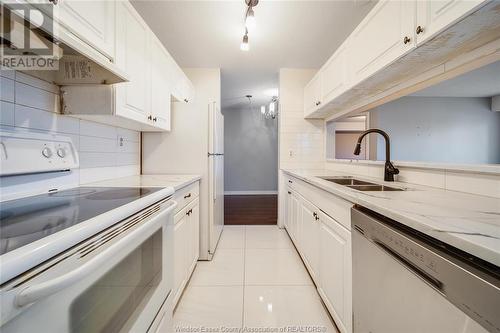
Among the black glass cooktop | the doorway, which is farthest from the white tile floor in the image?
the doorway

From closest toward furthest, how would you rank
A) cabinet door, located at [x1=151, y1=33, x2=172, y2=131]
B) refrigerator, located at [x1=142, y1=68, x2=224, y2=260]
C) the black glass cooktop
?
the black glass cooktop
cabinet door, located at [x1=151, y1=33, x2=172, y2=131]
refrigerator, located at [x1=142, y1=68, x2=224, y2=260]

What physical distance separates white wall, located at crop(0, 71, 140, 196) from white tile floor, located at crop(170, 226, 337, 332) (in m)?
1.11

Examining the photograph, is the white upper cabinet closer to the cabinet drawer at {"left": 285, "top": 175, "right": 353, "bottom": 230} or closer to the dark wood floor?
the cabinet drawer at {"left": 285, "top": 175, "right": 353, "bottom": 230}

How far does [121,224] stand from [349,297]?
1102mm

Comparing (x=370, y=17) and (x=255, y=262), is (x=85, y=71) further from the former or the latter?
(x=255, y=262)

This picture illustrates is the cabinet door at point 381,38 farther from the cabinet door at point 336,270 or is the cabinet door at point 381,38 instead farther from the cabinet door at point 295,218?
the cabinet door at point 295,218

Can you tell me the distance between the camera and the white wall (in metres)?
0.94

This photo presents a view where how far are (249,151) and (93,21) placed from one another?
16.6ft

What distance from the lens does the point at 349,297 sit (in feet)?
3.51

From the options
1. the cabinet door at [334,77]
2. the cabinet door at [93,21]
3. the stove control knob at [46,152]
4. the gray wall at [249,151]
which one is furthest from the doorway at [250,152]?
the stove control knob at [46,152]

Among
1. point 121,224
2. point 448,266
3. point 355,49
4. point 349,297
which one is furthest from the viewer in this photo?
point 355,49

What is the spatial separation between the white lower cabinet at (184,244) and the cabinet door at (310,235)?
0.98m

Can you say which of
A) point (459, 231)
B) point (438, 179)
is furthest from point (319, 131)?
point (459, 231)

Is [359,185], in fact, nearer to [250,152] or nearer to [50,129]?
[50,129]
